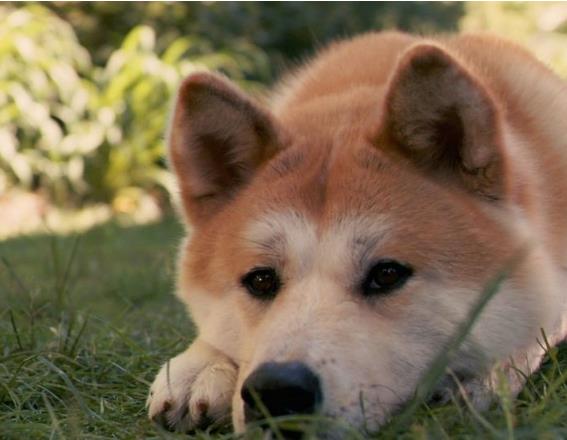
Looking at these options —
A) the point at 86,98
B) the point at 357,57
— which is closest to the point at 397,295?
the point at 357,57

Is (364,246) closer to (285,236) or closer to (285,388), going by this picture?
(285,236)

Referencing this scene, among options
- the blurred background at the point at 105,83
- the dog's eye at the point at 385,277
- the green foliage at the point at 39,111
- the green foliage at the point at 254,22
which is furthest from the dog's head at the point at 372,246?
the green foliage at the point at 254,22

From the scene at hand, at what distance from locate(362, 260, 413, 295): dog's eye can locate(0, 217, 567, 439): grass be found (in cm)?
35

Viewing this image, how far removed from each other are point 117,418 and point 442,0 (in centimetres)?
900

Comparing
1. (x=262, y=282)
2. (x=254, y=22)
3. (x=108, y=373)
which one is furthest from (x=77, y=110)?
(x=262, y=282)

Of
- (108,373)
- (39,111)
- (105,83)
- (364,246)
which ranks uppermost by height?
(364,246)

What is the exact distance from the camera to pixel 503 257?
270 cm

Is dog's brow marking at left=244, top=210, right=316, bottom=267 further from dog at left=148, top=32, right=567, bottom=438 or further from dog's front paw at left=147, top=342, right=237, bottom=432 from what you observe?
dog's front paw at left=147, top=342, right=237, bottom=432

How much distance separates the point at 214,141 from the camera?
3.23m

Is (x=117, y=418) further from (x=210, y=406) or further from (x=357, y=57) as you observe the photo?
(x=357, y=57)

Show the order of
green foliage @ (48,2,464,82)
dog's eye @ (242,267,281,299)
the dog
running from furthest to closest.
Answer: green foliage @ (48,2,464,82), dog's eye @ (242,267,281,299), the dog

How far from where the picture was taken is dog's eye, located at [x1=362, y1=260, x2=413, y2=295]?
2602mm

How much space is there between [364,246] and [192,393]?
623 mm

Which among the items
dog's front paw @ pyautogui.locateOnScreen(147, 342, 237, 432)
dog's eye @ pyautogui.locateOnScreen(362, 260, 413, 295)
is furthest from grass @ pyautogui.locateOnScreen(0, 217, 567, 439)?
dog's eye @ pyautogui.locateOnScreen(362, 260, 413, 295)
